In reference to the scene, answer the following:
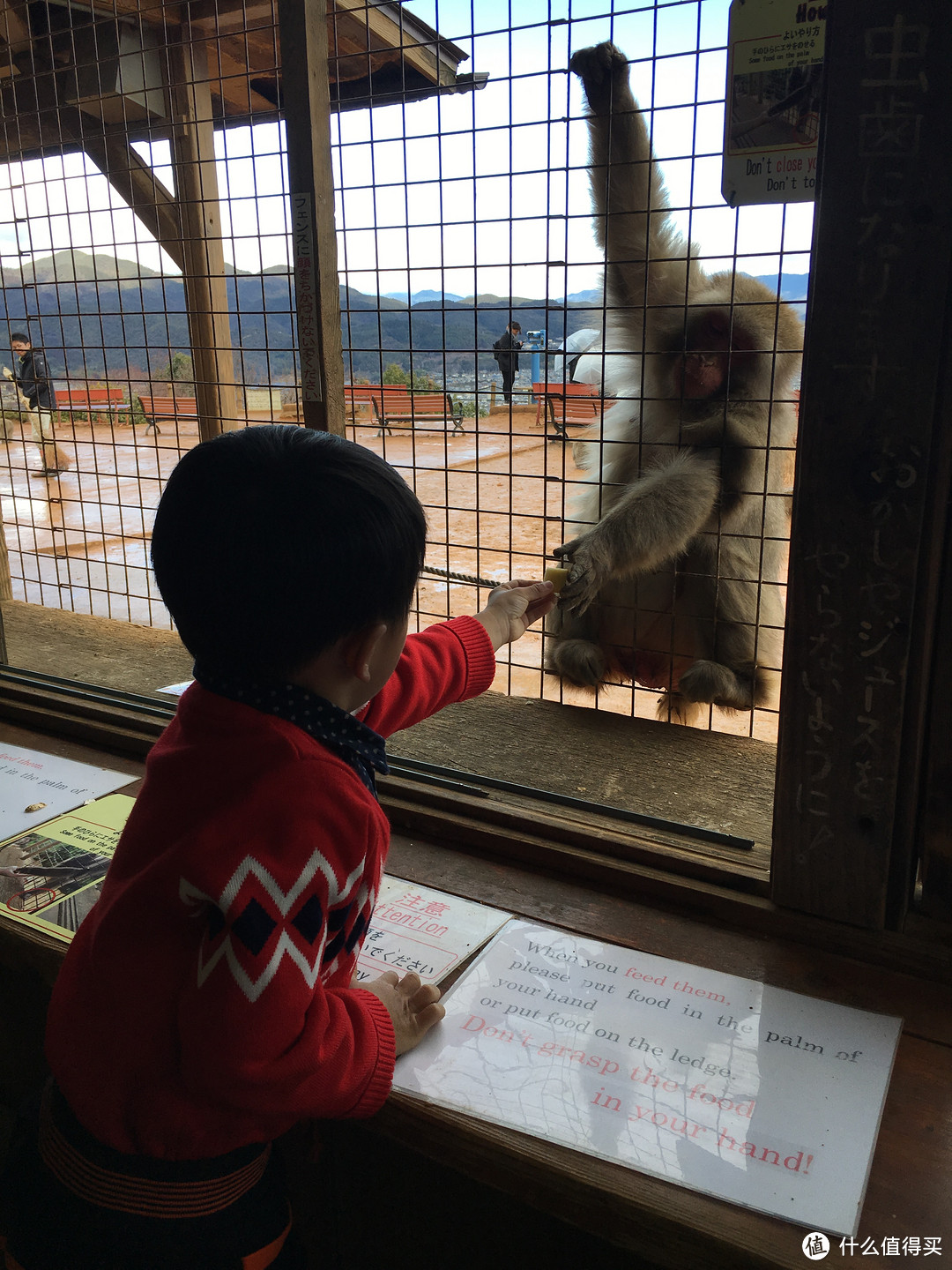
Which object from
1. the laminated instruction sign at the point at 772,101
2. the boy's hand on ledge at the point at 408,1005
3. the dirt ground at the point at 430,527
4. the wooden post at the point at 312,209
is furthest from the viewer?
the dirt ground at the point at 430,527

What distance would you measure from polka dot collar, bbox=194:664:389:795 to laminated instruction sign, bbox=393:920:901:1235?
45 centimetres

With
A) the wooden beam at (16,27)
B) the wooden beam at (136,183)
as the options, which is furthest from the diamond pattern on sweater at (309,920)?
the wooden beam at (16,27)

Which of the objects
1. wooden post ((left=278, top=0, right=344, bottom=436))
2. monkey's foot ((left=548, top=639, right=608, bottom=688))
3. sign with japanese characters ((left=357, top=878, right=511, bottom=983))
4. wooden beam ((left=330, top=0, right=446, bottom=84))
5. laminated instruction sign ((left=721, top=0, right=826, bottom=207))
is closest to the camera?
sign with japanese characters ((left=357, top=878, right=511, bottom=983))

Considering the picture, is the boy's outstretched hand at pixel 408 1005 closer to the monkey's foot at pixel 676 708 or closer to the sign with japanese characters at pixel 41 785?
the sign with japanese characters at pixel 41 785

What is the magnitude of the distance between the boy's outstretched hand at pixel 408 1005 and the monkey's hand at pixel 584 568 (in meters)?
1.17

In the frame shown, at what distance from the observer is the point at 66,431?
525 inches

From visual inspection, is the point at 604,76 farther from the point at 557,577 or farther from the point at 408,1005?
the point at 408,1005

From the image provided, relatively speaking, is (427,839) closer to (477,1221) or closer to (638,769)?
(638,769)

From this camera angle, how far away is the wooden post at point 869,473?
1017 mm

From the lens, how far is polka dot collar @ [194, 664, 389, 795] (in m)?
0.97

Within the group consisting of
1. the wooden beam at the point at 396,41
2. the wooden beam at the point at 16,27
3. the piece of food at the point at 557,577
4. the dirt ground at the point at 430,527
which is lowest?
the dirt ground at the point at 430,527

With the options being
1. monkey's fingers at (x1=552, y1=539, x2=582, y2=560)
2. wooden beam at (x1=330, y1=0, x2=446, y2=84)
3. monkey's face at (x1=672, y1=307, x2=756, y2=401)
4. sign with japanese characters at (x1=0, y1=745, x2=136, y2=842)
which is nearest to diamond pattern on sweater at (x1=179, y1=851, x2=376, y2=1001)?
sign with japanese characters at (x1=0, y1=745, x2=136, y2=842)

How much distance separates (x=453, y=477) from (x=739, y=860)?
1083 centimetres

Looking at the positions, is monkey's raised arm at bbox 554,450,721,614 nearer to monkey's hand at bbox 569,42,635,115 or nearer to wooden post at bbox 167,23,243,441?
monkey's hand at bbox 569,42,635,115
